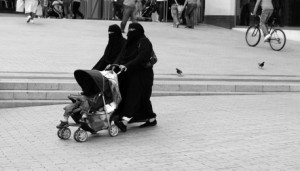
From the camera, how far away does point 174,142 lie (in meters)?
9.29

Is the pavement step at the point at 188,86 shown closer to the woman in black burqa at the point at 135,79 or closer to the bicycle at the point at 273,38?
the woman in black burqa at the point at 135,79

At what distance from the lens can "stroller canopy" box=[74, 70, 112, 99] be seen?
924 cm

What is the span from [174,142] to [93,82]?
4.45 feet

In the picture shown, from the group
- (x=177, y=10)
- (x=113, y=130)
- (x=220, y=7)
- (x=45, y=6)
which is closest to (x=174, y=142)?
(x=113, y=130)

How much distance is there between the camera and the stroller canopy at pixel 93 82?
9242mm

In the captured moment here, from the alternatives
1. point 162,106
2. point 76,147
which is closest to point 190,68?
point 162,106

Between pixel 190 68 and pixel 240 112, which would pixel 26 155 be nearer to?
pixel 240 112

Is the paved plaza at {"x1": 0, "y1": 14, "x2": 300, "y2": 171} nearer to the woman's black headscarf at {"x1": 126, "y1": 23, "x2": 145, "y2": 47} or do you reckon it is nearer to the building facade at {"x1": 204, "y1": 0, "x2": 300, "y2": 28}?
the woman's black headscarf at {"x1": 126, "y1": 23, "x2": 145, "y2": 47}

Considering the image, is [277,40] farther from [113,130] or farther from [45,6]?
[45,6]

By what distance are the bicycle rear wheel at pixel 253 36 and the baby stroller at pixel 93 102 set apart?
40.4 ft

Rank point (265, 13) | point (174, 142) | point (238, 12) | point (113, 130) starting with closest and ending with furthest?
point (174, 142), point (113, 130), point (265, 13), point (238, 12)

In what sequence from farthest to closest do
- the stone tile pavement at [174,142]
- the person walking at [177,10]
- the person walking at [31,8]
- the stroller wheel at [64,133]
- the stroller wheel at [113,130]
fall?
1. the person walking at [177,10]
2. the person walking at [31,8]
3. the stroller wheel at [113,130]
4. the stroller wheel at [64,133]
5. the stone tile pavement at [174,142]

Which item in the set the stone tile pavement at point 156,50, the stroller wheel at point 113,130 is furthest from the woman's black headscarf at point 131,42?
the stone tile pavement at point 156,50

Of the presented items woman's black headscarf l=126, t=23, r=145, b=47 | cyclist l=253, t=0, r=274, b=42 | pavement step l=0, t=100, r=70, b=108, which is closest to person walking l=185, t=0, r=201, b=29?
cyclist l=253, t=0, r=274, b=42
